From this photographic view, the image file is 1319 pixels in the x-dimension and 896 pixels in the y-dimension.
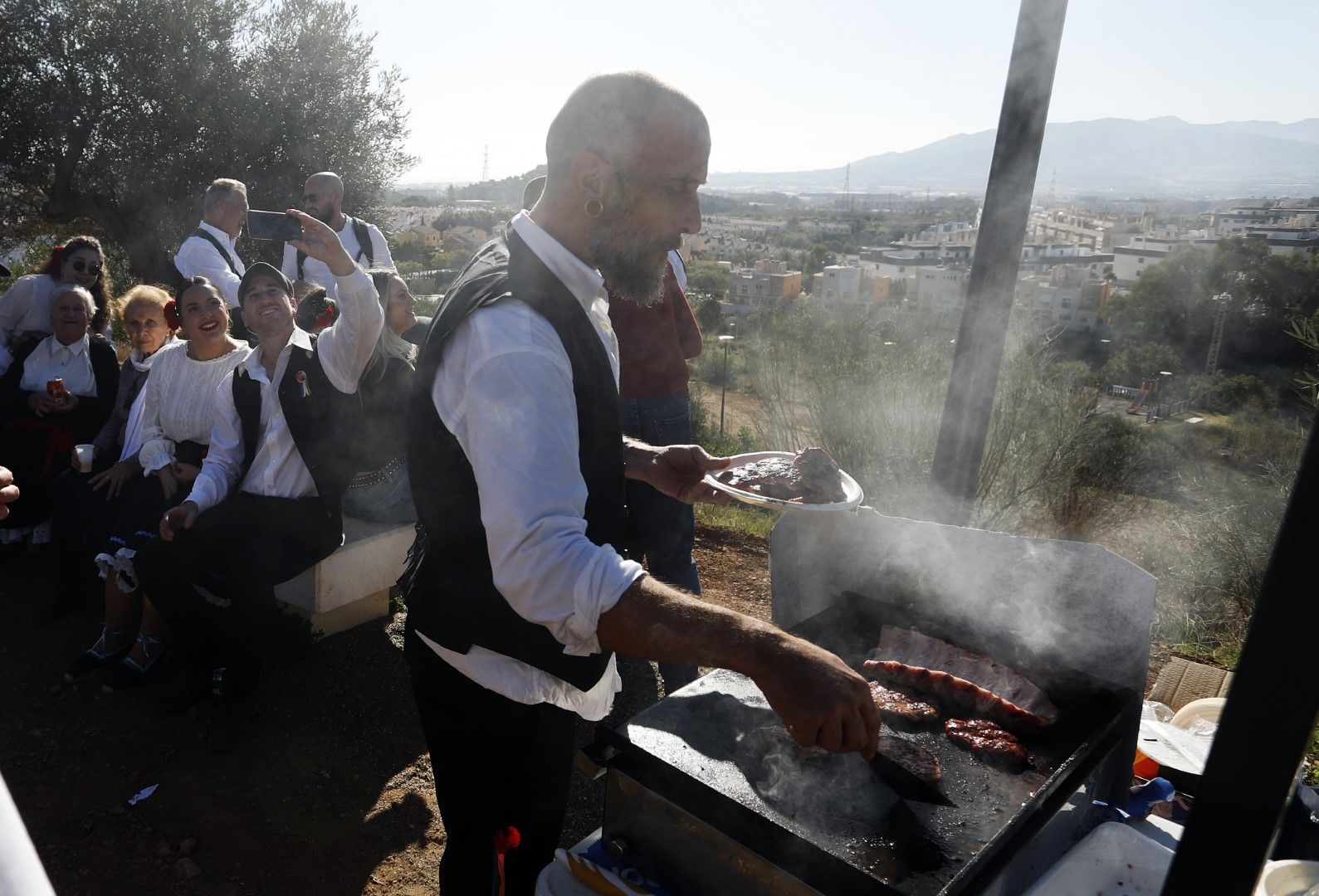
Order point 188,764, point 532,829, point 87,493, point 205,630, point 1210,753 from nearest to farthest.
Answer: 1. point 1210,753
2. point 532,829
3. point 188,764
4. point 205,630
5. point 87,493

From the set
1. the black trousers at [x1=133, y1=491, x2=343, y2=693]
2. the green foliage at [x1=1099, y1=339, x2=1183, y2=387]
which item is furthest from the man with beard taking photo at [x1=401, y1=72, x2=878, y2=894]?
the green foliage at [x1=1099, y1=339, x2=1183, y2=387]

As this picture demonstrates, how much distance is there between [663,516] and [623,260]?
6.59ft

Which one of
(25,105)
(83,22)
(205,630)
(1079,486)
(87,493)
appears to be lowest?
(1079,486)

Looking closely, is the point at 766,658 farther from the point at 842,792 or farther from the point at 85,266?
the point at 85,266

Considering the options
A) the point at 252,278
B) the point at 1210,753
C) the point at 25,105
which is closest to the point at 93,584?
the point at 252,278

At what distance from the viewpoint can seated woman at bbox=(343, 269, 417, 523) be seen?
12.4 ft

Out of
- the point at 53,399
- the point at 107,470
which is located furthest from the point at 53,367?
the point at 107,470

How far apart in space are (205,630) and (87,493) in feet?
4.70

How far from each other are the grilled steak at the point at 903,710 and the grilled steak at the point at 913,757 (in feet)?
0.49

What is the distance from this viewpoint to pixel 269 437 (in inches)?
145

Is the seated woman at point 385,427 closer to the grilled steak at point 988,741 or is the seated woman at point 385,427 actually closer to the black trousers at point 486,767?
the black trousers at point 486,767

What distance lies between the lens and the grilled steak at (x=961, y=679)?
225 centimetres

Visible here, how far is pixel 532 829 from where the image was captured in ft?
6.54

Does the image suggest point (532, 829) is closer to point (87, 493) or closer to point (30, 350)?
point (87, 493)
